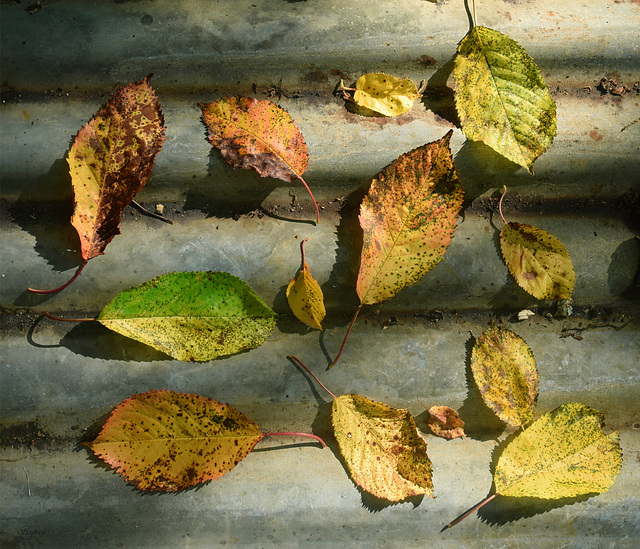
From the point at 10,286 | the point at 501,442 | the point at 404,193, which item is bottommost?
the point at 501,442

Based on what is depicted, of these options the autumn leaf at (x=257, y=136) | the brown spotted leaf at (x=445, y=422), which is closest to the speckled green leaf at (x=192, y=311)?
the autumn leaf at (x=257, y=136)

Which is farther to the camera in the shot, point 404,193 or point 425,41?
point 425,41

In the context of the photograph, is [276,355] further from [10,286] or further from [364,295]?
[10,286]

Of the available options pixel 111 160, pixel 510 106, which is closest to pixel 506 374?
pixel 510 106

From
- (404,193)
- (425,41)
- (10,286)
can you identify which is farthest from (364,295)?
(10,286)

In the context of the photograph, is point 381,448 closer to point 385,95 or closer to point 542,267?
point 542,267

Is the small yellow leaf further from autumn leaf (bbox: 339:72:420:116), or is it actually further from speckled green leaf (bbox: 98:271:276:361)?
speckled green leaf (bbox: 98:271:276:361)
